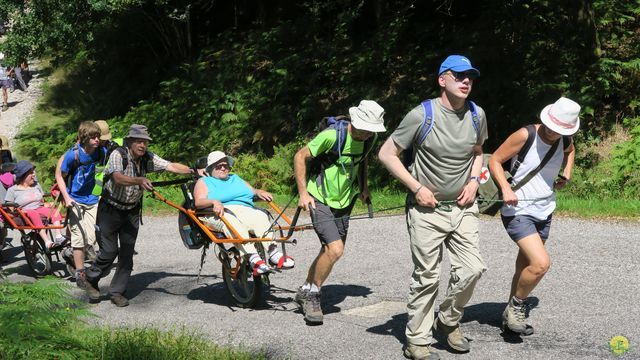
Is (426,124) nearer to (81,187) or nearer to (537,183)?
(537,183)

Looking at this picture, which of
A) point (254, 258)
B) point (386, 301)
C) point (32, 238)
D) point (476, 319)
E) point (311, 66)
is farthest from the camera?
point (311, 66)

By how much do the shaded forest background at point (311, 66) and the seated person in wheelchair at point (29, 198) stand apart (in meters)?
7.01

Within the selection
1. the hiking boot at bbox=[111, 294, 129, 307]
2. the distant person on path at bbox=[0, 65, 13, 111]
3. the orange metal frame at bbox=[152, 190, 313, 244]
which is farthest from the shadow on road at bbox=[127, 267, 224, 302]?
the distant person on path at bbox=[0, 65, 13, 111]

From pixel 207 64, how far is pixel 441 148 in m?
18.9

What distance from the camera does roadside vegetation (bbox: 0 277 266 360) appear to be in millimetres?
5148

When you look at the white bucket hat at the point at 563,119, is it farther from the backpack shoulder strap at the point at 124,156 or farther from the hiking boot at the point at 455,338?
the backpack shoulder strap at the point at 124,156

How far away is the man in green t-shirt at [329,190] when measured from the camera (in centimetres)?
752

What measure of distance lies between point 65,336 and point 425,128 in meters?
2.91

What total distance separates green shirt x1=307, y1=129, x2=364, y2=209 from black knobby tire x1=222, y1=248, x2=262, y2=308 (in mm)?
1229

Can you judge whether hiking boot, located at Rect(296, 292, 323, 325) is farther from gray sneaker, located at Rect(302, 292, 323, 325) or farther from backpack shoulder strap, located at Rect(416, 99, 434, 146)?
backpack shoulder strap, located at Rect(416, 99, 434, 146)

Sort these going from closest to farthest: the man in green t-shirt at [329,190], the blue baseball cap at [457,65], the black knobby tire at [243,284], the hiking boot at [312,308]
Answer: the blue baseball cap at [457,65] → the man in green t-shirt at [329,190] → the hiking boot at [312,308] → the black knobby tire at [243,284]

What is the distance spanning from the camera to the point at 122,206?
9156 millimetres

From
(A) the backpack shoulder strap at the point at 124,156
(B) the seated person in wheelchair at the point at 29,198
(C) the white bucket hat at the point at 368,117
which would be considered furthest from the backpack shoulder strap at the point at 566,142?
(B) the seated person in wheelchair at the point at 29,198

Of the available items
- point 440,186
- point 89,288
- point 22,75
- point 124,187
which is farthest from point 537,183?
point 22,75
